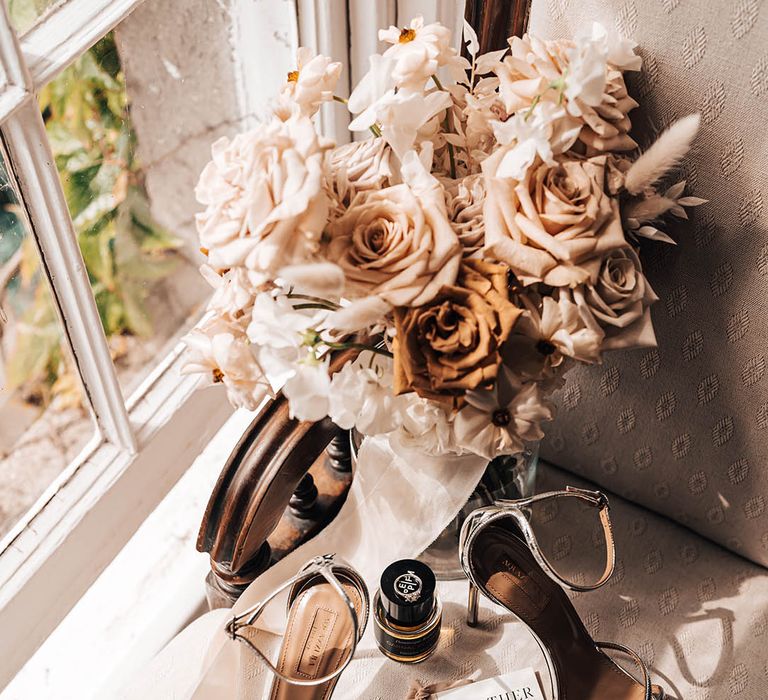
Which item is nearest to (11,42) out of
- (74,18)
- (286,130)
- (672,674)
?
(74,18)

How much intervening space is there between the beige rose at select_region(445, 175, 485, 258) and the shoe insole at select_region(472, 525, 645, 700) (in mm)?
308

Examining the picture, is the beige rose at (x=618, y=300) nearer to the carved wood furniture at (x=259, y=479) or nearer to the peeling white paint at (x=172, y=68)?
the carved wood furniture at (x=259, y=479)

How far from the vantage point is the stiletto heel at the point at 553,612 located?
2.33 ft

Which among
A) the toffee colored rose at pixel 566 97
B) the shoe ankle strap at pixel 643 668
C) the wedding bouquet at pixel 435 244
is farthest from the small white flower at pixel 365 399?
the shoe ankle strap at pixel 643 668

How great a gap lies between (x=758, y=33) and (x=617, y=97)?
10 cm

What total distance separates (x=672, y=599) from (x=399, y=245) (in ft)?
1.61

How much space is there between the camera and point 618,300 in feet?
1.76

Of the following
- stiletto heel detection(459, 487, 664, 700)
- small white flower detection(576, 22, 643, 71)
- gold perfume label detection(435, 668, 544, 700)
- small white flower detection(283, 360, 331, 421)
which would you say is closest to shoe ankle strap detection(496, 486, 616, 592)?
stiletto heel detection(459, 487, 664, 700)

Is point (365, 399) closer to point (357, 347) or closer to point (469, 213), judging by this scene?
point (357, 347)

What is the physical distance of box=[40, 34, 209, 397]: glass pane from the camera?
0.76 meters

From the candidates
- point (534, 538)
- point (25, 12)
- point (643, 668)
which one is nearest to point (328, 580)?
point (534, 538)

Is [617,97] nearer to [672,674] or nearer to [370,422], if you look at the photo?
[370,422]

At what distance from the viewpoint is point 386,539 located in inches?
29.5

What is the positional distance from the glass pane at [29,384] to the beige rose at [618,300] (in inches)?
19.5
